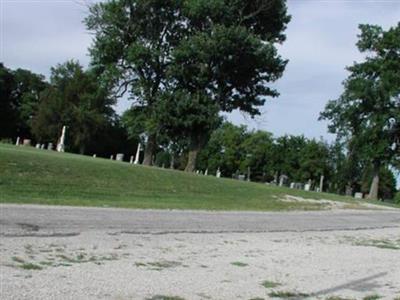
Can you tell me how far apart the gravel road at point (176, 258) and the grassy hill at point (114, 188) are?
12.0 feet

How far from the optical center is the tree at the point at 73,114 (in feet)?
308

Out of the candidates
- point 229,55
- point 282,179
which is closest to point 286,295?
point 229,55

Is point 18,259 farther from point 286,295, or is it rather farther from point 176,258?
point 286,295

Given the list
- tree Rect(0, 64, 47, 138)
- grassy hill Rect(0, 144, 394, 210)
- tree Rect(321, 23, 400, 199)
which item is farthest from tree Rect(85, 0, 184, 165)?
tree Rect(0, 64, 47, 138)

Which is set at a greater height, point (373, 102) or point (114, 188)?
point (373, 102)

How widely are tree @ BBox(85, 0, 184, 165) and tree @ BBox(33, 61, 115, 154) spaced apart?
128 feet

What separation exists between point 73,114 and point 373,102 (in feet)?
143

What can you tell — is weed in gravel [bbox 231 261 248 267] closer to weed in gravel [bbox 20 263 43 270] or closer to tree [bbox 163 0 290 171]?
weed in gravel [bbox 20 263 43 270]

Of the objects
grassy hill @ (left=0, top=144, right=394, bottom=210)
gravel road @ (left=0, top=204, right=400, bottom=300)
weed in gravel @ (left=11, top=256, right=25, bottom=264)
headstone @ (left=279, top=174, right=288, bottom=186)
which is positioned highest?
headstone @ (left=279, top=174, right=288, bottom=186)

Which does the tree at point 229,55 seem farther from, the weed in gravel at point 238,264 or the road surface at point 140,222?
the weed in gravel at point 238,264

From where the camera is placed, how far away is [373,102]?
68875 mm

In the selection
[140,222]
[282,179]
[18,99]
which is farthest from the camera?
[18,99]

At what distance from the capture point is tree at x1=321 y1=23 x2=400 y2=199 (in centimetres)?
6781

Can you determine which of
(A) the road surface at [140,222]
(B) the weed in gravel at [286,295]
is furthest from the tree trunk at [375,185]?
(B) the weed in gravel at [286,295]
